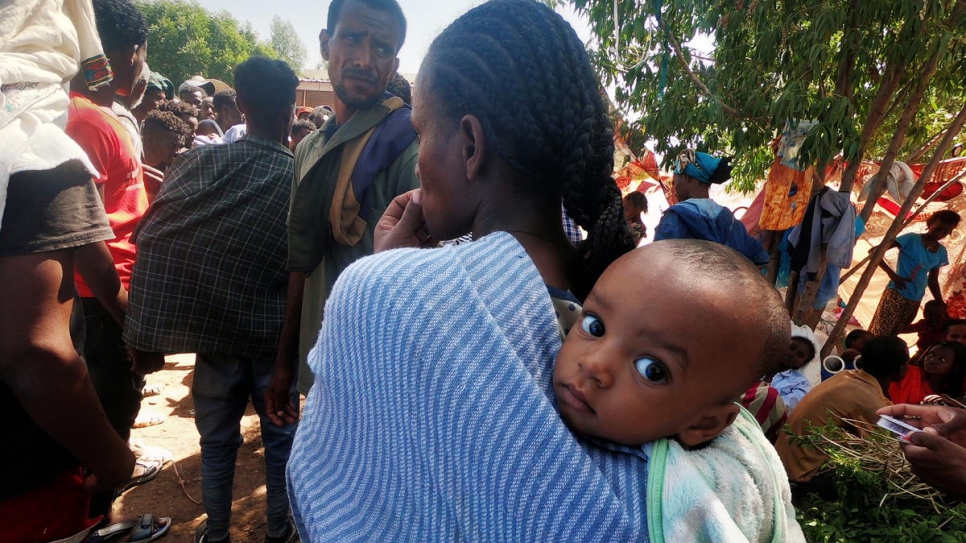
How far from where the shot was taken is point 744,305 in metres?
0.83

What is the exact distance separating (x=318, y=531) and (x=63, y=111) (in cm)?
132

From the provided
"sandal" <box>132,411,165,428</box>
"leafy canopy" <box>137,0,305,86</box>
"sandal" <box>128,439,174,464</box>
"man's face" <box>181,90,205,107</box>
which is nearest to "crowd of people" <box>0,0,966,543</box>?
"sandal" <box>128,439,174,464</box>

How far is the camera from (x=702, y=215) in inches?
171

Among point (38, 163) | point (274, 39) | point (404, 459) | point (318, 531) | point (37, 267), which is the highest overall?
point (274, 39)

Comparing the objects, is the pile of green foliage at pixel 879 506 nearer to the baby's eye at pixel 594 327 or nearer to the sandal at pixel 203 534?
the baby's eye at pixel 594 327

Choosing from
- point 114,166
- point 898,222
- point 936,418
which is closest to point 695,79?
point 898,222

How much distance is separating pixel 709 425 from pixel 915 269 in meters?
7.87

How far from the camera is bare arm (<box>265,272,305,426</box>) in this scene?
2.47 meters

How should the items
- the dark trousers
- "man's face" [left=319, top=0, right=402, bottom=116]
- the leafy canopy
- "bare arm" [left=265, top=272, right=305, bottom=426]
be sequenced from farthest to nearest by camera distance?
the leafy canopy < the dark trousers < "bare arm" [left=265, top=272, right=305, bottom=426] < "man's face" [left=319, top=0, right=402, bottom=116]

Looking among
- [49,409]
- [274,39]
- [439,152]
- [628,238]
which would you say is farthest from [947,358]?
[274,39]

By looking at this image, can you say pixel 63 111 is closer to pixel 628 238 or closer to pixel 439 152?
pixel 439 152

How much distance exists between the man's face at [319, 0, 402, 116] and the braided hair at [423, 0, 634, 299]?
134cm

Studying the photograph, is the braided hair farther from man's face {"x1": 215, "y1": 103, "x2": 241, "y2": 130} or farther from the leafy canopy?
the leafy canopy

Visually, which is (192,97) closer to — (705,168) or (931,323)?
(705,168)
